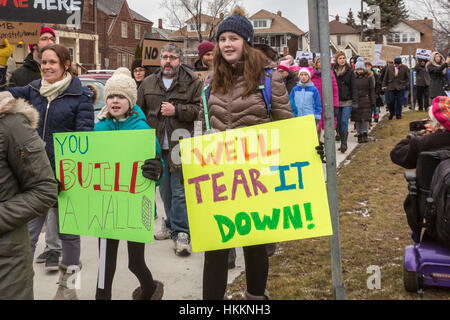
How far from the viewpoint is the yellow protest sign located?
3246 mm

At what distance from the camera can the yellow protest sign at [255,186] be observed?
3.25 meters

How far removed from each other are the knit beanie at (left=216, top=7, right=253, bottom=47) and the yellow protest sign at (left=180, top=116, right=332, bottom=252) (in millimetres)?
632

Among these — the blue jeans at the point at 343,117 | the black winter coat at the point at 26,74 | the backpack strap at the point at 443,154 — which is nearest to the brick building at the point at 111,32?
the blue jeans at the point at 343,117

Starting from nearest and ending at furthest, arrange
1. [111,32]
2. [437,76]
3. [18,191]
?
[18,191]
[437,76]
[111,32]

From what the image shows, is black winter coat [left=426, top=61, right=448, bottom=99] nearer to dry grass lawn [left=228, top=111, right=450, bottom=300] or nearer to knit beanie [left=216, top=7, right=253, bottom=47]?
dry grass lawn [left=228, top=111, right=450, bottom=300]

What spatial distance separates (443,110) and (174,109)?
248 centimetres

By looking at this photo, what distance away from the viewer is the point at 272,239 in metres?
3.24

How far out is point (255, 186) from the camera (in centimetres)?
329

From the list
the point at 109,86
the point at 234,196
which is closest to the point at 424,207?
the point at 234,196

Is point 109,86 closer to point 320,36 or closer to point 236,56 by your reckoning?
point 236,56

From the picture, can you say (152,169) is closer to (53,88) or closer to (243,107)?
(243,107)

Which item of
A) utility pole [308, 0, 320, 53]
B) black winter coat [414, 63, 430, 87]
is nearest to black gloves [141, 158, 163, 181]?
utility pole [308, 0, 320, 53]

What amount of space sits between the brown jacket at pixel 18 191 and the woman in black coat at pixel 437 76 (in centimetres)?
1581

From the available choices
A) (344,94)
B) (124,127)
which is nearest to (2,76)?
(124,127)
